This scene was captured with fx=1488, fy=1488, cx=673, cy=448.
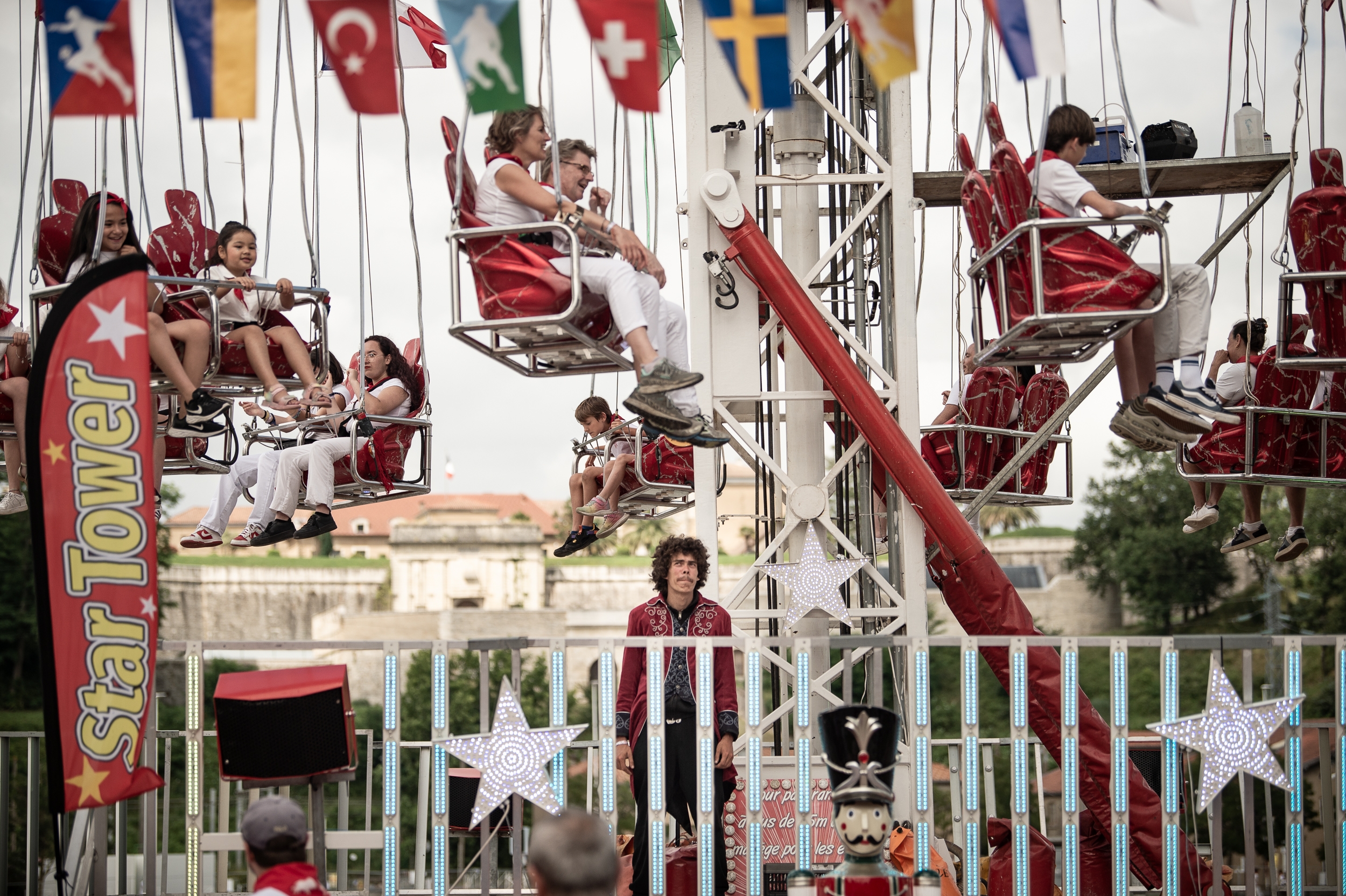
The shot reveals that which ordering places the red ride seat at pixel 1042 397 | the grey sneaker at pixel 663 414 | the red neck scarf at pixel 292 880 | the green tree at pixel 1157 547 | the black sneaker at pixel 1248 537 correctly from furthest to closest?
the green tree at pixel 1157 547, the black sneaker at pixel 1248 537, the red ride seat at pixel 1042 397, the grey sneaker at pixel 663 414, the red neck scarf at pixel 292 880

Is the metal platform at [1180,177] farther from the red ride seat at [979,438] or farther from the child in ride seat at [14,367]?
the child in ride seat at [14,367]

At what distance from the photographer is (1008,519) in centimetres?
5888

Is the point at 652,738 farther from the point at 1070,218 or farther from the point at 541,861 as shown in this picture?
the point at 1070,218

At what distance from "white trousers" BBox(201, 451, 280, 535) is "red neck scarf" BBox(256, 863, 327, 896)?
4.51 metres

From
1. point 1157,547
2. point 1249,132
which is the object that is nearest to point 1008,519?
point 1157,547

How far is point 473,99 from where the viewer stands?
498 cm

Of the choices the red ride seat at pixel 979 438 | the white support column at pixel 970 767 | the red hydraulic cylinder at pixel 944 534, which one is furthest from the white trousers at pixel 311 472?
the white support column at pixel 970 767

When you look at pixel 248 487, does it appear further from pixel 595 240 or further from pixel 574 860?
pixel 574 860

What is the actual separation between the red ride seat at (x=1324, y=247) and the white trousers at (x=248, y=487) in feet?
17.3

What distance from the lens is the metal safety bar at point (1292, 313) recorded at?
6.21 m

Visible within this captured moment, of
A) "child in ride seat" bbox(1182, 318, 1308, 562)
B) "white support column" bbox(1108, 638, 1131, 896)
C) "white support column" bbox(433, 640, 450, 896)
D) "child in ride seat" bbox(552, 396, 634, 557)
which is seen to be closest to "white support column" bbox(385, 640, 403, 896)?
"white support column" bbox(433, 640, 450, 896)

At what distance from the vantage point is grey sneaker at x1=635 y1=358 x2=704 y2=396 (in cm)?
551

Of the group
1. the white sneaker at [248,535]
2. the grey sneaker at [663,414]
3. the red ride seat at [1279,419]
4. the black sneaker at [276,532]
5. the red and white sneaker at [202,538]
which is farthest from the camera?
the red and white sneaker at [202,538]

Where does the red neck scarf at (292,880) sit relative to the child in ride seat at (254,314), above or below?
below
